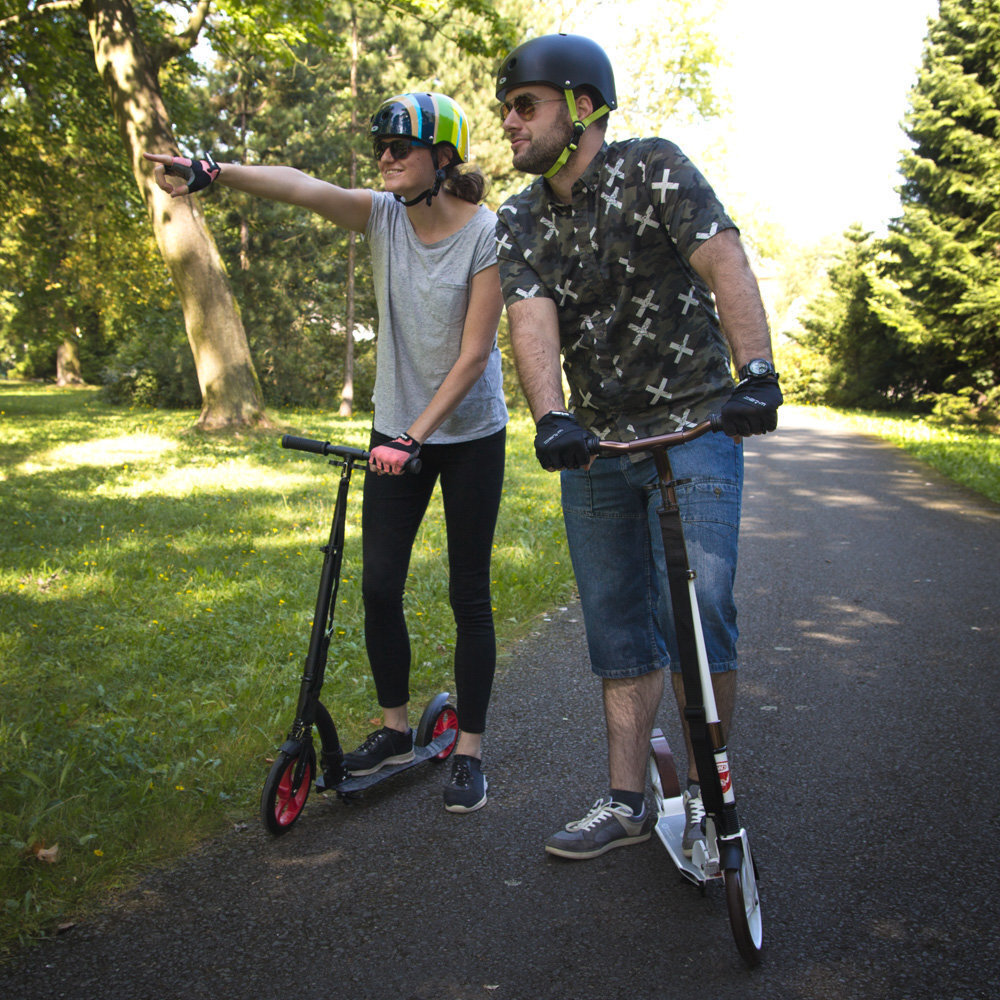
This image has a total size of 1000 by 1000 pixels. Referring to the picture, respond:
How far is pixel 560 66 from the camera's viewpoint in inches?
104

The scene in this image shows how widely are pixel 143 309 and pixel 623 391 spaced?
115 ft

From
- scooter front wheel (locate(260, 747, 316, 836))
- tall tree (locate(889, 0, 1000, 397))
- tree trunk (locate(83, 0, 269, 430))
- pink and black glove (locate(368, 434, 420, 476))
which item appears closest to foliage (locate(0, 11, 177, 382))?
tree trunk (locate(83, 0, 269, 430))

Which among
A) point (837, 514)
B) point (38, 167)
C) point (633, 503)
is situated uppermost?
point (38, 167)

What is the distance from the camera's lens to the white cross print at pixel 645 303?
2.69 metres

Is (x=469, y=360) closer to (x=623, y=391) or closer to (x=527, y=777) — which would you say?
(x=623, y=391)

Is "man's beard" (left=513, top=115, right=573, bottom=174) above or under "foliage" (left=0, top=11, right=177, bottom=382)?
under

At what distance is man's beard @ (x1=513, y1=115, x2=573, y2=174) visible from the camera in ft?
8.77

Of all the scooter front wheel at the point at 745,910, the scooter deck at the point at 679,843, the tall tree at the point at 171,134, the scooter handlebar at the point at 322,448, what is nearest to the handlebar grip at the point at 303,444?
the scooter handlebar at the point at 322,448

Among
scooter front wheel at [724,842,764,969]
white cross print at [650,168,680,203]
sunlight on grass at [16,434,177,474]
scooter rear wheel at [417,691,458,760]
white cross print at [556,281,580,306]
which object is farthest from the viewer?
sunlight on grass at [16,434,177,474]

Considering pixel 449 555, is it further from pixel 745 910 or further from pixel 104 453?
pixel 104 453

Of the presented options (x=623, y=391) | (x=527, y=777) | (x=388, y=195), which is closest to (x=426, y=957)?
(x=527, y=777)

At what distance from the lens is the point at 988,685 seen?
439cm

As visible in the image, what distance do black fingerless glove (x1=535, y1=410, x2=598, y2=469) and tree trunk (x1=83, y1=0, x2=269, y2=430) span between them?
539 inches

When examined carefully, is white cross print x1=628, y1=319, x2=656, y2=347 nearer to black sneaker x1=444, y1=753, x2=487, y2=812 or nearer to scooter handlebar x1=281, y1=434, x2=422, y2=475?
scooter handlebar x1=281, y1=434, x2=422, y2=475
